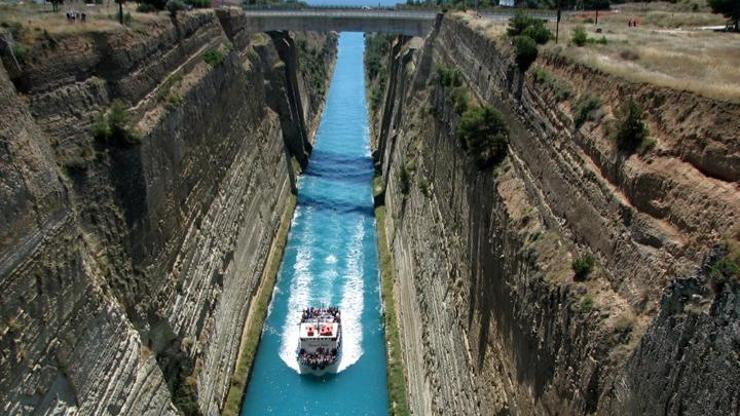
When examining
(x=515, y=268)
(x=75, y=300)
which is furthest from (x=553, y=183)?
(x=75, y=300)

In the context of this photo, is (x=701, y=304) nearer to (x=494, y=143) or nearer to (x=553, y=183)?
(x=553, y=183)

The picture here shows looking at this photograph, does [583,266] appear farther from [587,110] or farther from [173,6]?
[173,6]

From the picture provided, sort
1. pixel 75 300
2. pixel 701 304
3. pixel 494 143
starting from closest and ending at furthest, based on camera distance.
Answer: pixel 701 304, pixel 75 300, pixel 494 143

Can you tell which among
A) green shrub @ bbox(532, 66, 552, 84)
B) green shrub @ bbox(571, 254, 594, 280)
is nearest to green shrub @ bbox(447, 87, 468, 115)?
green shrub @ bbox(532, 66, 552, 84)

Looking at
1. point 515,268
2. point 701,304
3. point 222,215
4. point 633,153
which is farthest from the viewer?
point 222,215

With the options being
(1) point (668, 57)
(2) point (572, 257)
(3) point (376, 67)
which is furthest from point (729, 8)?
(3) point (376, 67)

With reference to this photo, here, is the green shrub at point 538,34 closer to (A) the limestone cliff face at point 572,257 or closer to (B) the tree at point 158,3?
(A) the limestone cliff face at point 572,257

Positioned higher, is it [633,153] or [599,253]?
[633,153]

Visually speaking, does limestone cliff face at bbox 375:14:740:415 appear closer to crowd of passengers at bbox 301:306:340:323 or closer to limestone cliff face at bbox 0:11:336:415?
crowd of passengers at bbox 301:306:340:323
